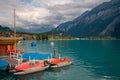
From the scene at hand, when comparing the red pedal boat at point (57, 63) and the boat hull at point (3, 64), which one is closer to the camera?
the boat hull at point (3, 64)

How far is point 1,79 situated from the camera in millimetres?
47875

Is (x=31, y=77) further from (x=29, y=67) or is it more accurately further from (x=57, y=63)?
(x=57, y=63)

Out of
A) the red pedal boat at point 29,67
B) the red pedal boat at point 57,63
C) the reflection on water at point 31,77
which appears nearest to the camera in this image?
the reflection on water at point 31,77

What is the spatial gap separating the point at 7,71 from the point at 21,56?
5658 mm

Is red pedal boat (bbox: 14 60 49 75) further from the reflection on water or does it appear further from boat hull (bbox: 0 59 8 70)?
boat hull (bbox: 0 59 8 70)

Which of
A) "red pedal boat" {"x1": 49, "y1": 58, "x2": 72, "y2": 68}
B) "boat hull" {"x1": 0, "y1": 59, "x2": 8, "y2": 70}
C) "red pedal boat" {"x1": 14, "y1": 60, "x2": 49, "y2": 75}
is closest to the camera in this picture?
"red pedal boat" {"x1": 14, "y1": 60, "x2": 49, "y2": 75}

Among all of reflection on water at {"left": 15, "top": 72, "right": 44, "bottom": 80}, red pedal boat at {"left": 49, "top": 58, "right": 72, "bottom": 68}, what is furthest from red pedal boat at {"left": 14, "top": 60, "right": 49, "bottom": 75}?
red pedal boat at {"left": 49, "top": 58, "right": 72, "bottom": 68}

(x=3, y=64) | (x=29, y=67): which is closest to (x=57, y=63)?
(x=29, y=67)

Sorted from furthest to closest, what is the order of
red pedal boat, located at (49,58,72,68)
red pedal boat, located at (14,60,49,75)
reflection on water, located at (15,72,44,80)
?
red pedal boat, located at (49,58,72,68), red pedal boat, located at (14,60,49,75), reflection on water, located at (15,72,44,80)

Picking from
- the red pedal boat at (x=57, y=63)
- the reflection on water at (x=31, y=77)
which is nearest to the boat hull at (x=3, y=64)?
the reflection on water at (x=31, y=77)

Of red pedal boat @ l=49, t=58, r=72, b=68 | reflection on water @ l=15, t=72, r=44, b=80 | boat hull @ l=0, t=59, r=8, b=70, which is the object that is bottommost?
reflection on water @ l=15, t=72, r=44, b=80

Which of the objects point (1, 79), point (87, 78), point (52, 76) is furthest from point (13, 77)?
point (87, 78)

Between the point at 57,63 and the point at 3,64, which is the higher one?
the point at 3,64

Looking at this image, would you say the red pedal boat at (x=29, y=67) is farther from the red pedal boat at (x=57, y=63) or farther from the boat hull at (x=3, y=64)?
the boat hull at (x=3, y=64)
